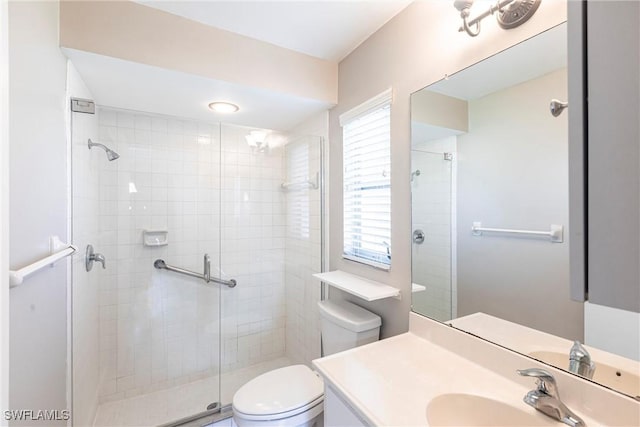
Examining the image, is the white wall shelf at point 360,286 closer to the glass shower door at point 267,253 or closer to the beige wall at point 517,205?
the beige wall at point 517,205

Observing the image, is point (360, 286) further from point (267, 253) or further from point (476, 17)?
point (476, 17)

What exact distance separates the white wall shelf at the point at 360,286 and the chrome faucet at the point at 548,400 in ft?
2.16

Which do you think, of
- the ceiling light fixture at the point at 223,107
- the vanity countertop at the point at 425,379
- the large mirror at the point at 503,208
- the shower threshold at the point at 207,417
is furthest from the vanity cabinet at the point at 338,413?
the ceiling light fixture at the point at 223,107

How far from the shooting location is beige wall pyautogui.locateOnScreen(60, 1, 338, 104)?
1364 millimetres

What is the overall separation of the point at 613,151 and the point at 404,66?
1.27 meters

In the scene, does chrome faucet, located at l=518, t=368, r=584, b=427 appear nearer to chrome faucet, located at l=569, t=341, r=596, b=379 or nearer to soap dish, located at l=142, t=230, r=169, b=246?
chrome faucet, located at l=569, t=341, r=596, b=379

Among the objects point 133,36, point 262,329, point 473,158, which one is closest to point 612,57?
point 473,158

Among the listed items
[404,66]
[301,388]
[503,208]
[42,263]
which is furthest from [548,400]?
[42,263]

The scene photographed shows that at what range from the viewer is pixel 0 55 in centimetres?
68

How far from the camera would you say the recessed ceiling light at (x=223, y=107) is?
2033mm

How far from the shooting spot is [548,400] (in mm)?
822

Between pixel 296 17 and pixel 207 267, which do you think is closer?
pixel 296 17

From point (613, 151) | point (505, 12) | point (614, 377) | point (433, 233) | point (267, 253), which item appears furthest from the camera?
point (267, 253)

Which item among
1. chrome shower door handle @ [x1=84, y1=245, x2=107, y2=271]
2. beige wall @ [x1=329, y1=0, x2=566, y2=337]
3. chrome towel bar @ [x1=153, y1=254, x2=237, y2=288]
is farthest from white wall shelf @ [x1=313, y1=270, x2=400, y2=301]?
chrome shower door handle @ [x1=84, y1=245, x2=107, y2=271]
